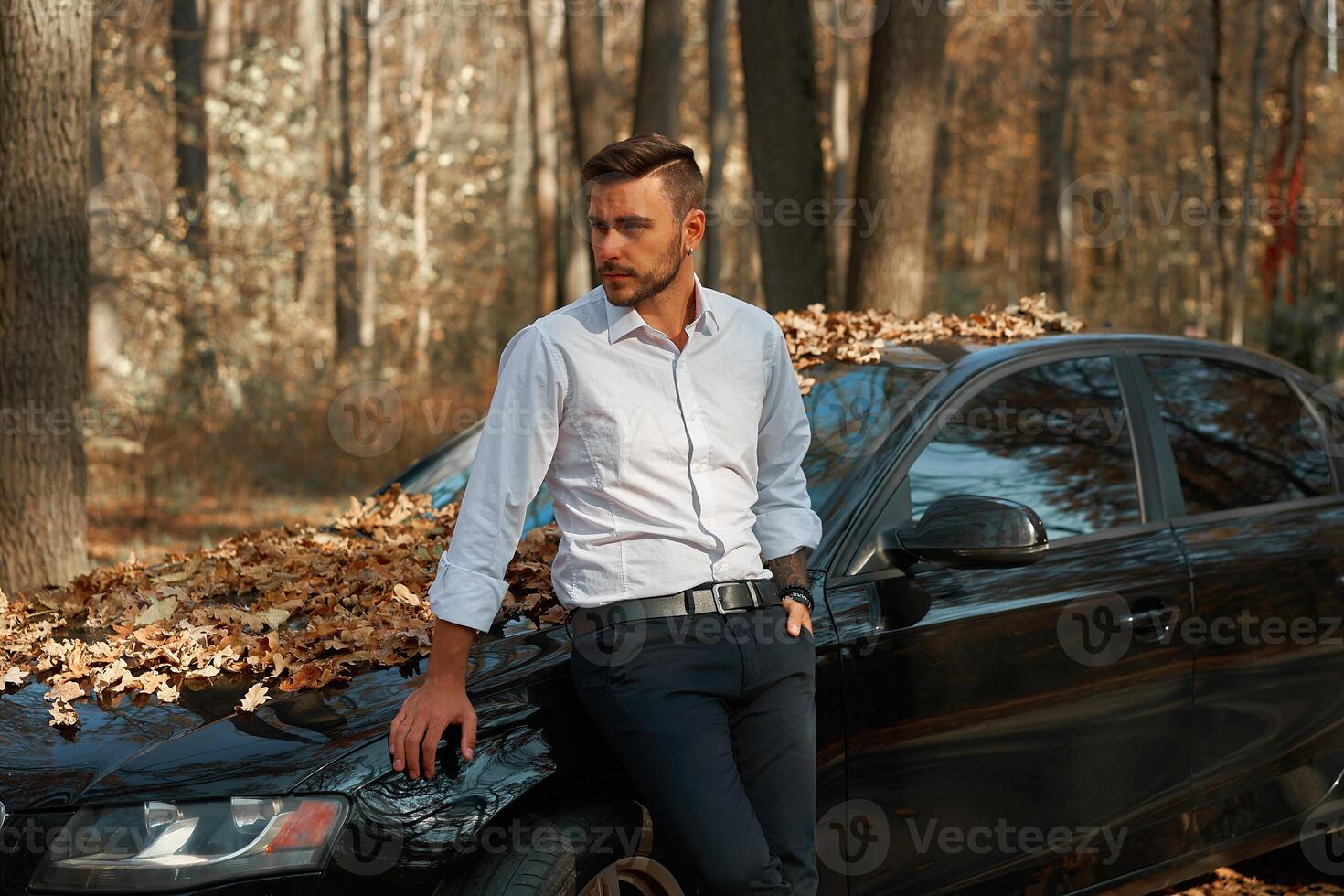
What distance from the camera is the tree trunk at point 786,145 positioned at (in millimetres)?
9414

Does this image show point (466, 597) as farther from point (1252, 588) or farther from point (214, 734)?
point (1252, 588)

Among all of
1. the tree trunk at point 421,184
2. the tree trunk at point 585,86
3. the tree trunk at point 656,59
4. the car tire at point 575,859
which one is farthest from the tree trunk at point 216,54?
the car tire at point 575,859

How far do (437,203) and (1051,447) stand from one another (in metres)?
30.4

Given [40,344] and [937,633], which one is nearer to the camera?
[937,633]

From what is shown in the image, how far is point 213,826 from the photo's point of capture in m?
2.55

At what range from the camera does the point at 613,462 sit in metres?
2.75

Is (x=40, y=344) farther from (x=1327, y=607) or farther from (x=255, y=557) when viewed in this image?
(x=1327, y=607)

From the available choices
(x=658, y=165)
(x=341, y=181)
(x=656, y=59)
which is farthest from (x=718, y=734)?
(x=341, y=181)

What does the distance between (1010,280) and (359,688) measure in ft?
147

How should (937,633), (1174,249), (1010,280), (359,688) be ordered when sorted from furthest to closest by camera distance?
(1010,280) → (1174,249) → (937,633) → (359,688)

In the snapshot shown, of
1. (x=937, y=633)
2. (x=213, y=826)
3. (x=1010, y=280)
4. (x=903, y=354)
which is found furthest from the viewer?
(x=1010, y=280)

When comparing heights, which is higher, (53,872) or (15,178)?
(15,178)

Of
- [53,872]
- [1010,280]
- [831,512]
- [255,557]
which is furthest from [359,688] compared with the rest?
[1010,280]

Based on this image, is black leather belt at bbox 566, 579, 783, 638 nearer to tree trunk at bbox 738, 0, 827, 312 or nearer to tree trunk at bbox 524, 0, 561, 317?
tree trunk at bbox 738, 0, 827, 312
